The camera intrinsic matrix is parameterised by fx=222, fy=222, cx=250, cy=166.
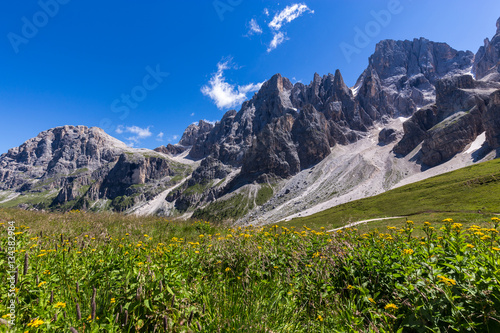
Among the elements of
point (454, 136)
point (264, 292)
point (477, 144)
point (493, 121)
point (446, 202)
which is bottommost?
point (446, 202)

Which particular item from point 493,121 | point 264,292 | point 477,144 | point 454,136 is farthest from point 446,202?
point 477,144

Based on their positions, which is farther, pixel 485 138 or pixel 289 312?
pixel 485 138

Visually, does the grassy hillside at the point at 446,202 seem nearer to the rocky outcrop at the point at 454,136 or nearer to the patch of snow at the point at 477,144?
the rocky outcrop at the point at 454,136

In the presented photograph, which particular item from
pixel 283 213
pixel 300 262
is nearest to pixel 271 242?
pixel 300 262

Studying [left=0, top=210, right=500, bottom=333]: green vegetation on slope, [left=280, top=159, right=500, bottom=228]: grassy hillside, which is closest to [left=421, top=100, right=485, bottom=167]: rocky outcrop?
[left=280, top=159, right=500, bottom=228]: grassy hillside

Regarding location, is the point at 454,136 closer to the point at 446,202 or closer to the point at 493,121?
the point at 493,121

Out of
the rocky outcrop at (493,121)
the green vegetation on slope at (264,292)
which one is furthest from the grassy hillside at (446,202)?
the rocky outcrop at (493,121)

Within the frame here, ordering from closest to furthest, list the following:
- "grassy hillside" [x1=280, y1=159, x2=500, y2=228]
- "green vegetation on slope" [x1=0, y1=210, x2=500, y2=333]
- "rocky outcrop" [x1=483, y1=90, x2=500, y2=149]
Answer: "green vegetation on slope" [x1=0, y1=210, x2=500, y2=333], "grassy hillside" [x1=280, y1=159, x2=500, y2=228], "rocky outcrop" [x1=483, y1=90, x2=500, y2=149]

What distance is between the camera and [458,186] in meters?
95.5

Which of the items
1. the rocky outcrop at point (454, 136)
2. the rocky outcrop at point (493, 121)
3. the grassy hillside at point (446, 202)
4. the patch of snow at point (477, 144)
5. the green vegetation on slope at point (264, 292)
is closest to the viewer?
the green vegetation on slope at point (264, 292)

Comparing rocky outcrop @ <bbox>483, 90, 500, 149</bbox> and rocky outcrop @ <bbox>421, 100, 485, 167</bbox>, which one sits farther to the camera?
rocky outcrop @ <bbox>421, 100, 485, 167</bbox>

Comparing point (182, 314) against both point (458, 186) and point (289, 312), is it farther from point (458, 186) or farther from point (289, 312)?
point (458, 186)

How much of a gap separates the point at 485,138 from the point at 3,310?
256090mm

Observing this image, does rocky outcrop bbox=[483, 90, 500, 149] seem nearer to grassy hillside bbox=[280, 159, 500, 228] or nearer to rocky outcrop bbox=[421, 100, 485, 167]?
rocky outcrop bbox=[421, 100, 485, 167]
